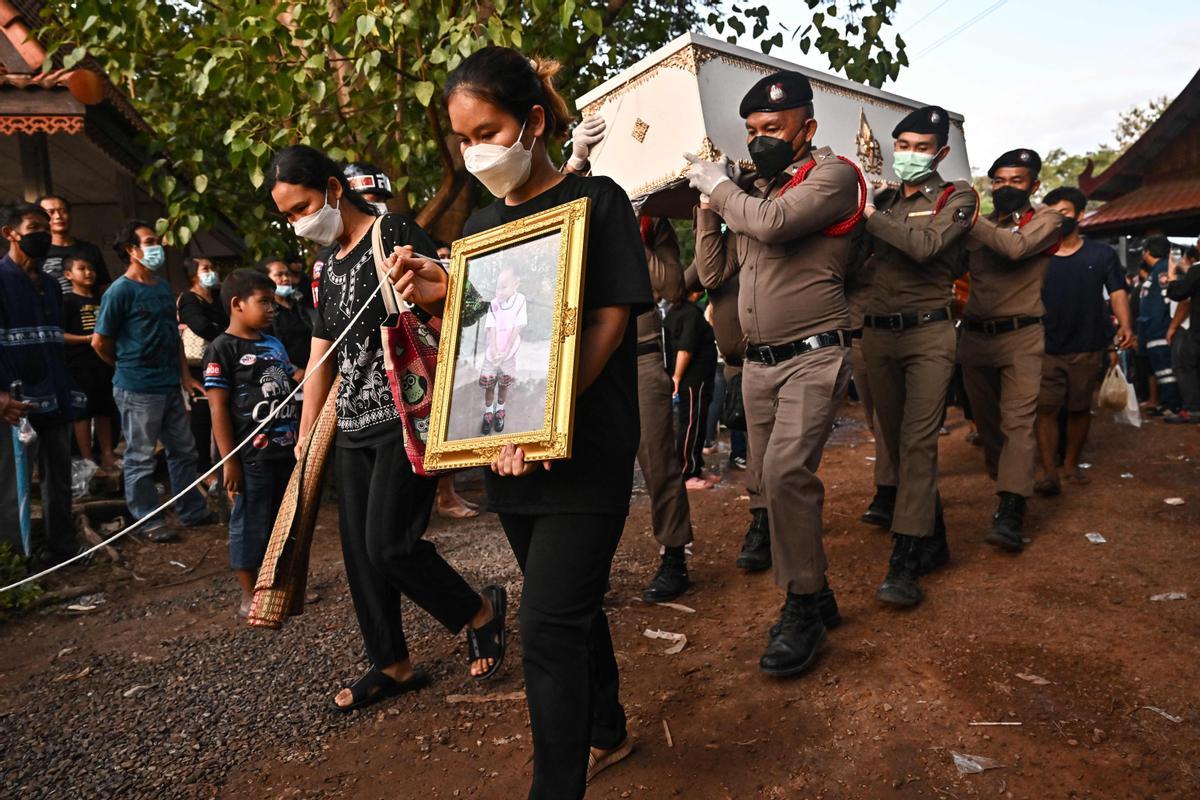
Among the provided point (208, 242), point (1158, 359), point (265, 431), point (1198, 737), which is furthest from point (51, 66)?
point (1158, 359)

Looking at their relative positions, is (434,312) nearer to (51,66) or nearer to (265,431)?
(265,431)

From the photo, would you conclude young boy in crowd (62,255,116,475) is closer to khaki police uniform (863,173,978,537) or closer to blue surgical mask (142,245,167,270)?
blue surgical mask (142,245,167,270)

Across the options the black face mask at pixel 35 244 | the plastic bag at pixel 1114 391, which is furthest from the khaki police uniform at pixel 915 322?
the black face mask at pixel 35 244

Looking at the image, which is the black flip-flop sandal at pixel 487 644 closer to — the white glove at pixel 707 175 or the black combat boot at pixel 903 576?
the black combat boot at pixel 903 576

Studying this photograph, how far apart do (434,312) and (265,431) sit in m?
2.15

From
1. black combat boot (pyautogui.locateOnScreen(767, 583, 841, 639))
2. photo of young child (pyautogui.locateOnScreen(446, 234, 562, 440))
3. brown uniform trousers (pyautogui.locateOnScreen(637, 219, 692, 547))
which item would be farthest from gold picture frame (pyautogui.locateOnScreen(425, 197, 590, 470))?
brown uniform trousers (pyautogui.locateOnScreen(637, 219, 692, 547))

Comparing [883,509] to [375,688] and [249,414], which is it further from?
[249,414]

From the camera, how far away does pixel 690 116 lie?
4043 millimetres

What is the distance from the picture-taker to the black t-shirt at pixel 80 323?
20.9 ft

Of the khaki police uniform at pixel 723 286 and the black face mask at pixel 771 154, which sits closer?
the black face mask at pixel 771 154

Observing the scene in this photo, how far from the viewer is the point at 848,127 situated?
4.93 meters

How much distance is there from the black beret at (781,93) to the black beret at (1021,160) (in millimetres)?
2070

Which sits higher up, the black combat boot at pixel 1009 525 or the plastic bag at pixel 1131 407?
the plastic bag at pixel 1131 407

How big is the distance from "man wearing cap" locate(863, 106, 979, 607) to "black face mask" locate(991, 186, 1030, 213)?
2.33ft
